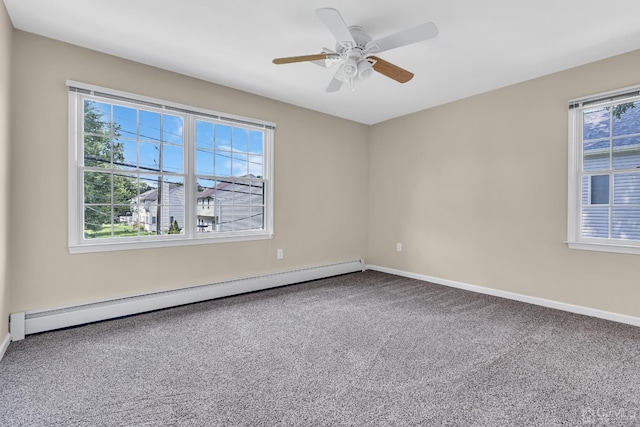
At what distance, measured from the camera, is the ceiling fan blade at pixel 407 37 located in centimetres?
198

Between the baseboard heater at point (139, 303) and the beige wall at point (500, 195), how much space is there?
5.61ft

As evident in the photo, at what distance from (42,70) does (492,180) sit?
182 inches

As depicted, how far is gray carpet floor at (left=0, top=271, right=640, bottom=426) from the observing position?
158cm

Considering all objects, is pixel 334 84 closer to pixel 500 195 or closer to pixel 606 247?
pixel 500 195

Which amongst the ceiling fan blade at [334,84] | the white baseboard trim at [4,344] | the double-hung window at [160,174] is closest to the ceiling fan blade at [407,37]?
the ceiling fan blade at [334,84]

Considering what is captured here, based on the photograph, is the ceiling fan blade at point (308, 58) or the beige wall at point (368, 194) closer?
the ceiling fan blade at point (308, 58)

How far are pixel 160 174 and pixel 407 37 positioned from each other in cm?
266

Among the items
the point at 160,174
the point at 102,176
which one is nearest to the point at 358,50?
the point at 160,174

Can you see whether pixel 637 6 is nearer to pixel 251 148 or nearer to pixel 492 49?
pixel 492 49

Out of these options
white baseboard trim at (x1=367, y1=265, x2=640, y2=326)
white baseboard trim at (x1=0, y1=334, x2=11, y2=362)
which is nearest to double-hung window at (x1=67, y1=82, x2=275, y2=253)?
white baseboard trim at (x1=0, y1=334, x2=11, y2=362)

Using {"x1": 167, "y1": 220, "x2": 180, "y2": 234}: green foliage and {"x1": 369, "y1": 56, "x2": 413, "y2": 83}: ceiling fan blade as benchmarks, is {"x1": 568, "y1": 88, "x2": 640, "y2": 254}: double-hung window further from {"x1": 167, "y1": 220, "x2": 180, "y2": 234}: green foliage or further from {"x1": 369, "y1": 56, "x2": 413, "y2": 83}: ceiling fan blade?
→ {"x1": 167, "y1": 220, "x2": 180, "y2": 234}: green foliage

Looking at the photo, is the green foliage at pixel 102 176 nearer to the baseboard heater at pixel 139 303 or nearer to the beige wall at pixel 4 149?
the beige wall at pixel 4 149

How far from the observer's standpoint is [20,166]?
249 cm

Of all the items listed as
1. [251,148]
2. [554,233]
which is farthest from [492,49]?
[251,148]
